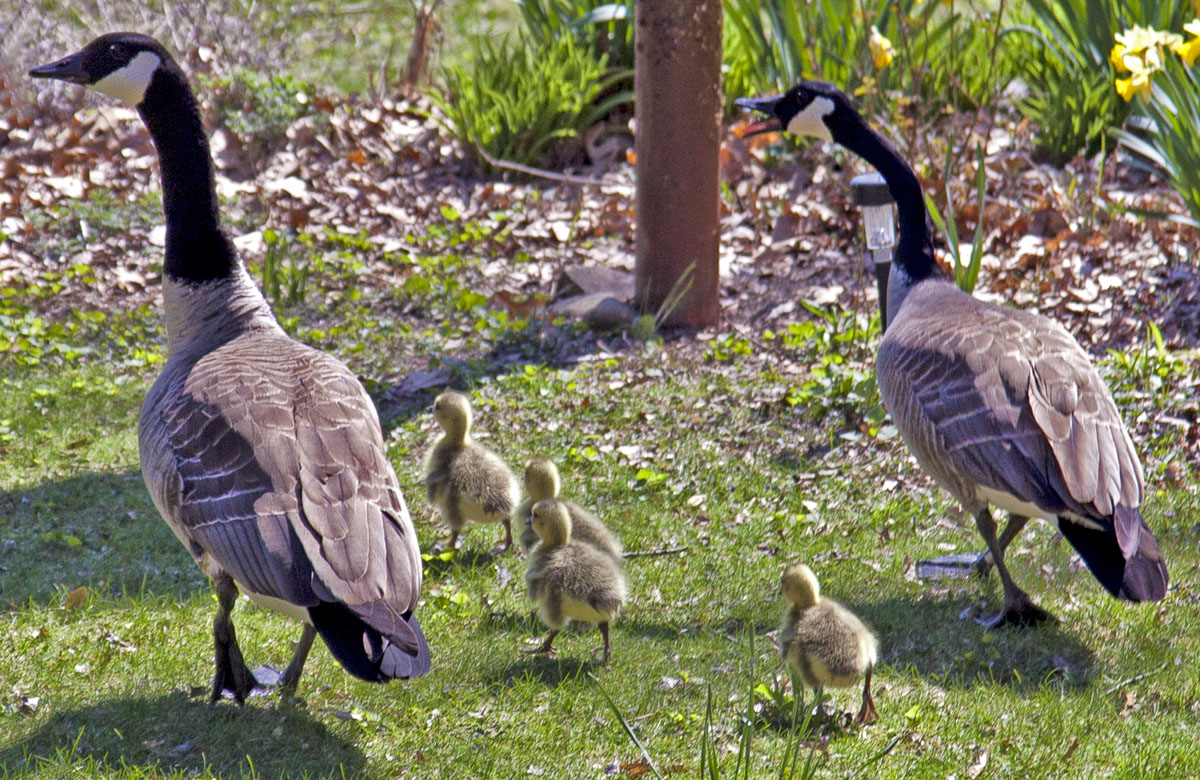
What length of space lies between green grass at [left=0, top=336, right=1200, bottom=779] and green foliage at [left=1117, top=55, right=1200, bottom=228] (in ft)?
7.71

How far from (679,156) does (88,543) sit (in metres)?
4.18

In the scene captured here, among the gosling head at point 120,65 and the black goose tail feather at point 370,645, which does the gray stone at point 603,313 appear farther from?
the black goose tail feather at point 370,645

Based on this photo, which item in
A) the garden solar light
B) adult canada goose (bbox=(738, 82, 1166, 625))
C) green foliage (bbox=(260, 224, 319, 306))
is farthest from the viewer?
green foliage (bbox=(260, 224, 319, 306))

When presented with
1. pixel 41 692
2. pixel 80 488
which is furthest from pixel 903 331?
pixel 80 488

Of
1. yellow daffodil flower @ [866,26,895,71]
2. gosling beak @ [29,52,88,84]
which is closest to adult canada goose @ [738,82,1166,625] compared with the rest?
yellow daffodil flower @ [866,26,895,71]

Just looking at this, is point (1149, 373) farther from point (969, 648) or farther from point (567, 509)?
point (567, 509)

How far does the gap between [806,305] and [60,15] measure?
9513 millimetres

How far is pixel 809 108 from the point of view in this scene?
655cm

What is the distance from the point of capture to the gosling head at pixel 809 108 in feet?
21.1

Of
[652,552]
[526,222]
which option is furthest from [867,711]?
[526,222]

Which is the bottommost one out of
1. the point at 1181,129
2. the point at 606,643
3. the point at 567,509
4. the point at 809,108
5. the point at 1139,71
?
the point at 606,643

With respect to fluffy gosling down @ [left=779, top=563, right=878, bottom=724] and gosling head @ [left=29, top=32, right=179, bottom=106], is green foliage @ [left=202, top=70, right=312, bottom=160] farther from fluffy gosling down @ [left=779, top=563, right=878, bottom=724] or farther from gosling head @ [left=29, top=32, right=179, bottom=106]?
fluffy gosling down @ [left=779, top=563, right=878, bottom=724]

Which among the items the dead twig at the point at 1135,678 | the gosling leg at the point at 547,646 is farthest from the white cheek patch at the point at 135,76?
the dead twig at the point at 1135,678

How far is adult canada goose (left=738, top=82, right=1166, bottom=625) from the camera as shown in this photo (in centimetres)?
423
